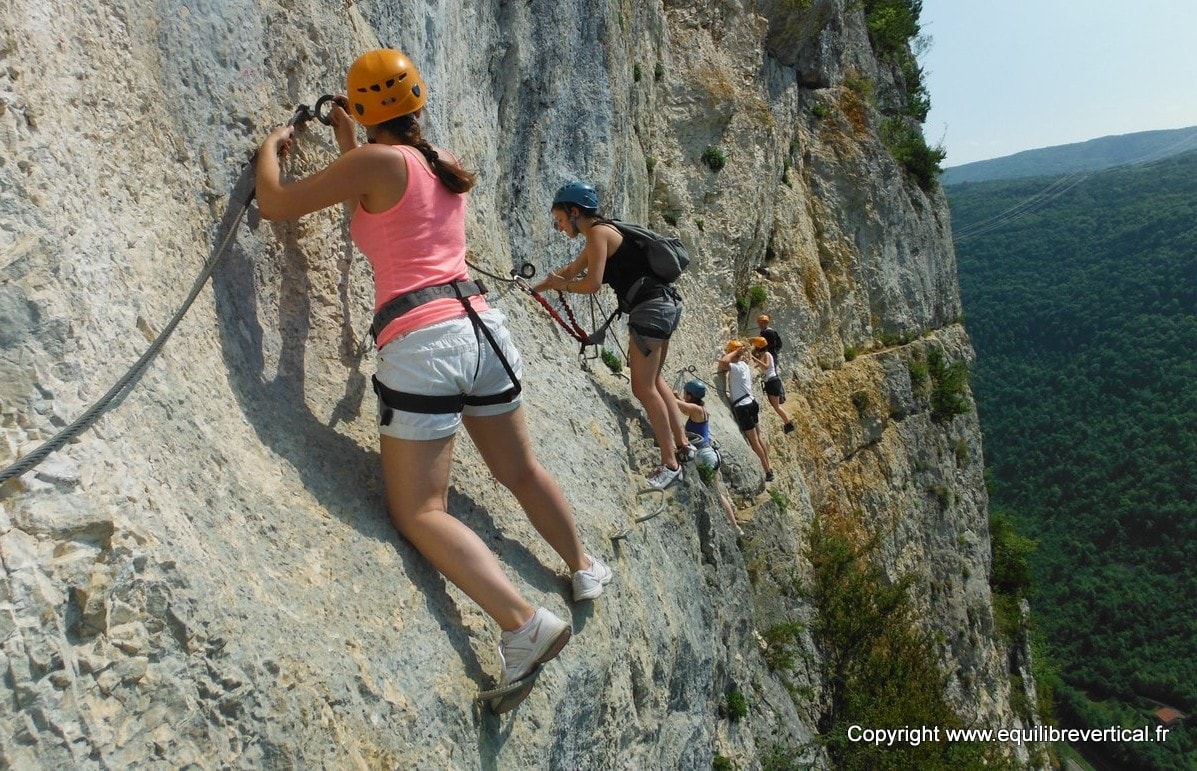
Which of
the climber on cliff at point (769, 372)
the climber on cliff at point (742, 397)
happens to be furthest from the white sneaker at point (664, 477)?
the climber on cliff at point (769, 372)

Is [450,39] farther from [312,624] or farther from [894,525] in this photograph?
[894,525]

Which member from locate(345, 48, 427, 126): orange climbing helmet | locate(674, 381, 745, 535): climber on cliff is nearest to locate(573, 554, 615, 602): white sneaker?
locate(345, 48, 427, 126): orange climbing helmet

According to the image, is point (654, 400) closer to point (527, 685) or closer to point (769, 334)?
point (527, 685)

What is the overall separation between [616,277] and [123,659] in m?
4.87

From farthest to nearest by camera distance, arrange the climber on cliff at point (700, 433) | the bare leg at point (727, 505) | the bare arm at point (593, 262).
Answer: the bare leg at point (727, 505)
the climber on cliff at point (700, 433)
the bare arm at point (593, 262)

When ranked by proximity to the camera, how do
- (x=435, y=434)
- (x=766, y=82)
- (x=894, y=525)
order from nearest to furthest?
(x=435, y=434) < (x=766, y=82) < (x=894, y=525)

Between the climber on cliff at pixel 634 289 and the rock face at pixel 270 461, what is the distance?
27cm

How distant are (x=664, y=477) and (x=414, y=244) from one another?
12.2ft

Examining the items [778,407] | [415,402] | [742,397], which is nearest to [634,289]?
[415,402]

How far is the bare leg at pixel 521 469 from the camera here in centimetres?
356

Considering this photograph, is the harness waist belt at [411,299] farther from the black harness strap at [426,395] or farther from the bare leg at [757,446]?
the bare leg at [757,446]

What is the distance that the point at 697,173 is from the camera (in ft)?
45.0

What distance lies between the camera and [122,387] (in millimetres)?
2400

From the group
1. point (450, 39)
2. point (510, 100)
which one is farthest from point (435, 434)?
point (510, 100)
